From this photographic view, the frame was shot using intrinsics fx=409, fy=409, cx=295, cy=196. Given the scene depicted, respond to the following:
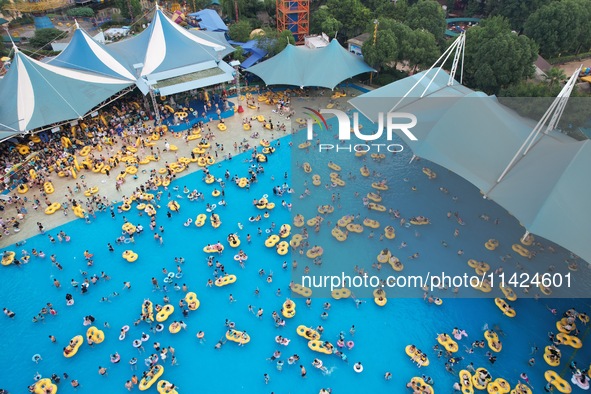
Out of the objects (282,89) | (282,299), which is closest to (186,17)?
(282,89)

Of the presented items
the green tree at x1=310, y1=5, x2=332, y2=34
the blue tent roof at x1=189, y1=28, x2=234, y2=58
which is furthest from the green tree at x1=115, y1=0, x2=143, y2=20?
the green tree at x1=310, y1=5, x2=332, y2=34

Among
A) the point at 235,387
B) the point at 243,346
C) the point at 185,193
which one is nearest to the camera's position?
the point at 235,387

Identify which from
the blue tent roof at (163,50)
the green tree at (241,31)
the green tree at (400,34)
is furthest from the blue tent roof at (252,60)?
the green tree at (400,34)

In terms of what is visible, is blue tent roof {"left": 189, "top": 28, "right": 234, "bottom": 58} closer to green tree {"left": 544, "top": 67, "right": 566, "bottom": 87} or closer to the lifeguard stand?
the lifeguard stand

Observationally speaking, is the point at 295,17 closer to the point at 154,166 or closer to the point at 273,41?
the point at 273,41

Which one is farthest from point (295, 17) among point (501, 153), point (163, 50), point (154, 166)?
point (501, 153)

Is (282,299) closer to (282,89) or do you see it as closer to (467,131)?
(467,131)
